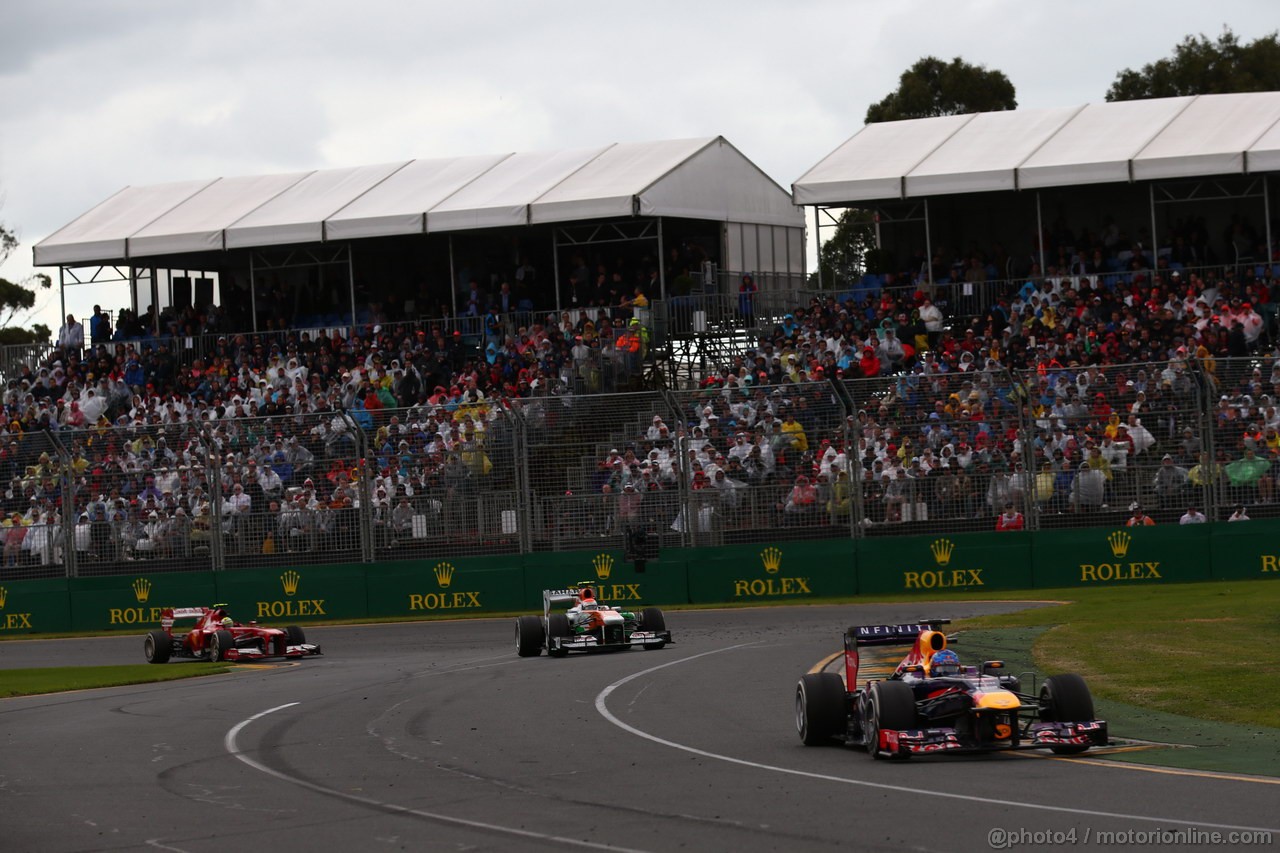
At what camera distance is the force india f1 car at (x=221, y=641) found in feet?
88.0

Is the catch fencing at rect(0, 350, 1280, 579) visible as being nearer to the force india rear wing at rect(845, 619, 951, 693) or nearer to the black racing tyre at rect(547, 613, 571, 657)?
the black racing tyre at rect(547, 613, 571, 657)

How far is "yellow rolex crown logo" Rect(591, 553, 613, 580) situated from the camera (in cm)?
3294

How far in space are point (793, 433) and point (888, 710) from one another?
1943cm

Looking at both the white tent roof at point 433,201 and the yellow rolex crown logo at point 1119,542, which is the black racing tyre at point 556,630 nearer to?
the yellow rolex crown logo at point 1119,542

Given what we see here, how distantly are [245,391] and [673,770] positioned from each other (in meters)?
32.3

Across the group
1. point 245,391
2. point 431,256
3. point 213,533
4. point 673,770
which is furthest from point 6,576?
point 673,770

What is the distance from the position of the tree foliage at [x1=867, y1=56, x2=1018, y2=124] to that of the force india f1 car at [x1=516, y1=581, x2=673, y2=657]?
155 ft

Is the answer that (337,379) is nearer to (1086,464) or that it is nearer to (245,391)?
(245,391)

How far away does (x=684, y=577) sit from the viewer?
33062mm

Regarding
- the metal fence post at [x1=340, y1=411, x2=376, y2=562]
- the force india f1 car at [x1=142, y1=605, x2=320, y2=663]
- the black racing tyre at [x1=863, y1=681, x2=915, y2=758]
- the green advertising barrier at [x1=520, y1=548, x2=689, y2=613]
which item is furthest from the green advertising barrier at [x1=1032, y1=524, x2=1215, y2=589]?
the black racing tyre at [x1=863, y1=681, x2=915, y2=758]

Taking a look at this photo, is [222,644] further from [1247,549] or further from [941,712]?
[1247,549]

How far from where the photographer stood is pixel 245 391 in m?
43.2

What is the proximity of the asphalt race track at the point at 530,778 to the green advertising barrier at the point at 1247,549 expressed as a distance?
11.6 m

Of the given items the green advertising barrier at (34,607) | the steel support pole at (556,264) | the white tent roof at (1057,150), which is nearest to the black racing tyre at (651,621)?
the green advertising barrier at (34,607)
